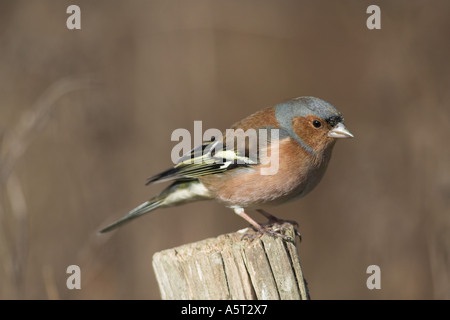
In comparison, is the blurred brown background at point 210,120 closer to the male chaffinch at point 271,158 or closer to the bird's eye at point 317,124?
the male chaffinch at point 271,158

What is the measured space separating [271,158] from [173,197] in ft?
3.63

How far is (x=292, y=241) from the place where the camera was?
3.50 meters

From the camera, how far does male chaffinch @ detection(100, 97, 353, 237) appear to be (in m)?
4.53

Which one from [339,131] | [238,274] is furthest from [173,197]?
[238,274]

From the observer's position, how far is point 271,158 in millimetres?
4617

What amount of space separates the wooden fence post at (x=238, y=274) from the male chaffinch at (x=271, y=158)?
1263 mm

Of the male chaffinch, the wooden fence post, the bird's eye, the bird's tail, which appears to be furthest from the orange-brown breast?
the wooden fence post

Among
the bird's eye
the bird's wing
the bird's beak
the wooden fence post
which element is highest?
the bird's eye

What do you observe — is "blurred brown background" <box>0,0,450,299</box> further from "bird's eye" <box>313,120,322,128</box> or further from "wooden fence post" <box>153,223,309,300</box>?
"wooden fence post" <box>153,223,309,300</box>

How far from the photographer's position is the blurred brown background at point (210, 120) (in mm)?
5961

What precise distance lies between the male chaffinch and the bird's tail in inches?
2.5

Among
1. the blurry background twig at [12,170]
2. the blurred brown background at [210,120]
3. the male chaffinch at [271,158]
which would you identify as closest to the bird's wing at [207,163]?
the male chaffinch at [271,158]

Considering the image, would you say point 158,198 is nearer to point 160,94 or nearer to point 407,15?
point 160,94
